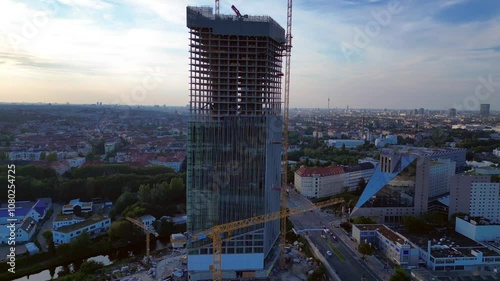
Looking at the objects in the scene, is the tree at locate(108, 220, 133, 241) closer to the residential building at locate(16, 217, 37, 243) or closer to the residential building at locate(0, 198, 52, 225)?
the residential building at locate(16, 217, 37, 243)

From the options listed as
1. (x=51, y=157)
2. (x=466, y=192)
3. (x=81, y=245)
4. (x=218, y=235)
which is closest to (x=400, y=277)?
(x=218, y=235)

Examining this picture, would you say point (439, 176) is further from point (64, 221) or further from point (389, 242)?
point (64, 221)

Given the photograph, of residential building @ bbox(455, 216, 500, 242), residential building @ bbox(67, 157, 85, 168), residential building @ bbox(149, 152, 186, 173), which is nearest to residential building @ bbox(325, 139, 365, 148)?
residential building @ bbox(149, 152, 186, 173)

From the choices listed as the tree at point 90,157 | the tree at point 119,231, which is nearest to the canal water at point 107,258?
the tree at point 119,231

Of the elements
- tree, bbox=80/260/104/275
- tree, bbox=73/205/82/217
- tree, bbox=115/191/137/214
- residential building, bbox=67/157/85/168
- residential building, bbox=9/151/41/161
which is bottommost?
tree, bbox=80/260/104/275

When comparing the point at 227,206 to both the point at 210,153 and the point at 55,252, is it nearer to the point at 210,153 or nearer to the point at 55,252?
the point at 210,153

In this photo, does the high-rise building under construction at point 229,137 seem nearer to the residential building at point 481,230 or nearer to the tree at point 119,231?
the tree at point 119,231

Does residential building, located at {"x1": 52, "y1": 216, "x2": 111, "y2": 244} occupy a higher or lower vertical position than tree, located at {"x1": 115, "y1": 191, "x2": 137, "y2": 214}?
lower
